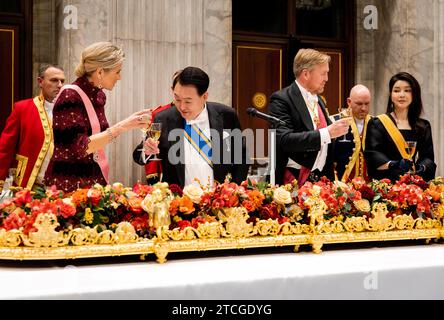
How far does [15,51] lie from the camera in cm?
670

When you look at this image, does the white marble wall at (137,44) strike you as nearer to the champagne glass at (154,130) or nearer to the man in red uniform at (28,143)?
the man in red uniform at (28,143)

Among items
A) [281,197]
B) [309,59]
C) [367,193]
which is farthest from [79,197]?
[309,59]

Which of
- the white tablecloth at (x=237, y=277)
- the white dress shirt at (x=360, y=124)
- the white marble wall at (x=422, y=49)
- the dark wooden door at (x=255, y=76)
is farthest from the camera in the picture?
the dark wooden door at (x=255, y=76)

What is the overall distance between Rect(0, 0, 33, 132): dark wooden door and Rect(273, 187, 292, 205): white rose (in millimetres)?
4459

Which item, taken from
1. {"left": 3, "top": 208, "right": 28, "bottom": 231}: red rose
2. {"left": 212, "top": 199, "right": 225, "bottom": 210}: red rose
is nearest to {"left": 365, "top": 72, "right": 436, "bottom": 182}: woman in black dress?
{"left": 212, "top": 199, "right": 225, "bottom": 210}: red rose

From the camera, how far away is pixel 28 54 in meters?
6.73

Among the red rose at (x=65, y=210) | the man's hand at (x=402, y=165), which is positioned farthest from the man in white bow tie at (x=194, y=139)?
the man's hand at (x=402, y=165)

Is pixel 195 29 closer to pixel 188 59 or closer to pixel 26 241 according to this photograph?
pixel 188 59

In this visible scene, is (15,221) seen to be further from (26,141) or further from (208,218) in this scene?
(26,141)

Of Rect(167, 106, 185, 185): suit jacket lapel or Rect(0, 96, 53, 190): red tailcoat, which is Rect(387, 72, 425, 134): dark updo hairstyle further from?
Rect(0, 96, 53, 190): red tailcoat

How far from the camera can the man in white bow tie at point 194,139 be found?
323 centimetres

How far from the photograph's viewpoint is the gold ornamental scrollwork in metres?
7.67

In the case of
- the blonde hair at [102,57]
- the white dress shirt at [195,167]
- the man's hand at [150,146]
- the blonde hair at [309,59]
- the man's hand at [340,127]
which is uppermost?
the blonde hair at [309,59]
